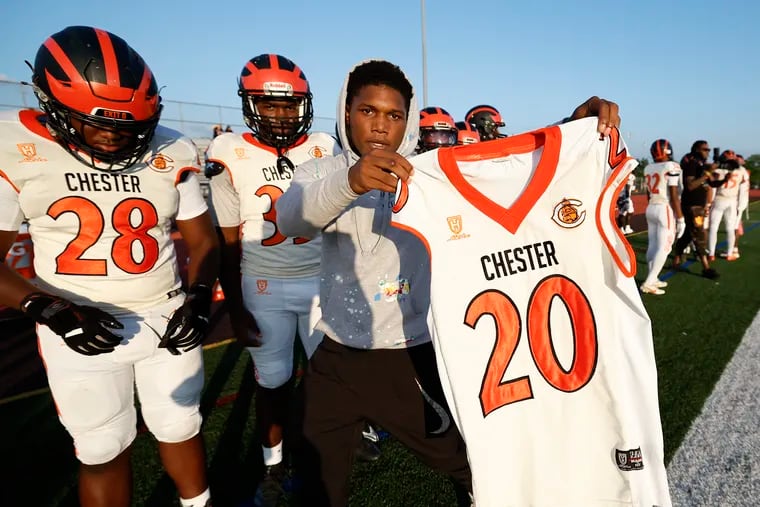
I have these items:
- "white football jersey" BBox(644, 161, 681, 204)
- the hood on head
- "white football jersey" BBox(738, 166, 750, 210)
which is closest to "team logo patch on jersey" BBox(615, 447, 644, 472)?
the hood on head

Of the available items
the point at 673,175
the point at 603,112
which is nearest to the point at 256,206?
the point at 603,112

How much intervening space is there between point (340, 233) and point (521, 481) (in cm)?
117

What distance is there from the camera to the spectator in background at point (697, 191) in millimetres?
7328

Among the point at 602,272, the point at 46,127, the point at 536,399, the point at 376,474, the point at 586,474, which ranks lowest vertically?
the point at 376,474

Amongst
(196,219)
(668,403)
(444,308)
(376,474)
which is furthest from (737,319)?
(196,219)

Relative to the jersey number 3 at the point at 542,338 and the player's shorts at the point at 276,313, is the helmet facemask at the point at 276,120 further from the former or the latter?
the jersey number 3 at the point at 542,338

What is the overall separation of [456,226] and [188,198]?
1.42 m

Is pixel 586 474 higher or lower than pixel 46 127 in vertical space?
lower

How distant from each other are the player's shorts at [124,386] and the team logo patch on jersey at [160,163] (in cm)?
63

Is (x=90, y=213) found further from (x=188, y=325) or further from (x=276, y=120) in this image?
(x=276, y=120)

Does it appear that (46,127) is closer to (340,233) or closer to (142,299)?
(142,299)

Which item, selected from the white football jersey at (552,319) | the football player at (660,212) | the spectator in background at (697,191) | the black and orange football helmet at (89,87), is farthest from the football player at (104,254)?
the spectator in background at (697,191)

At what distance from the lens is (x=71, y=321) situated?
5.40 ft

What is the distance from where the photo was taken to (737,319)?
208 inches
